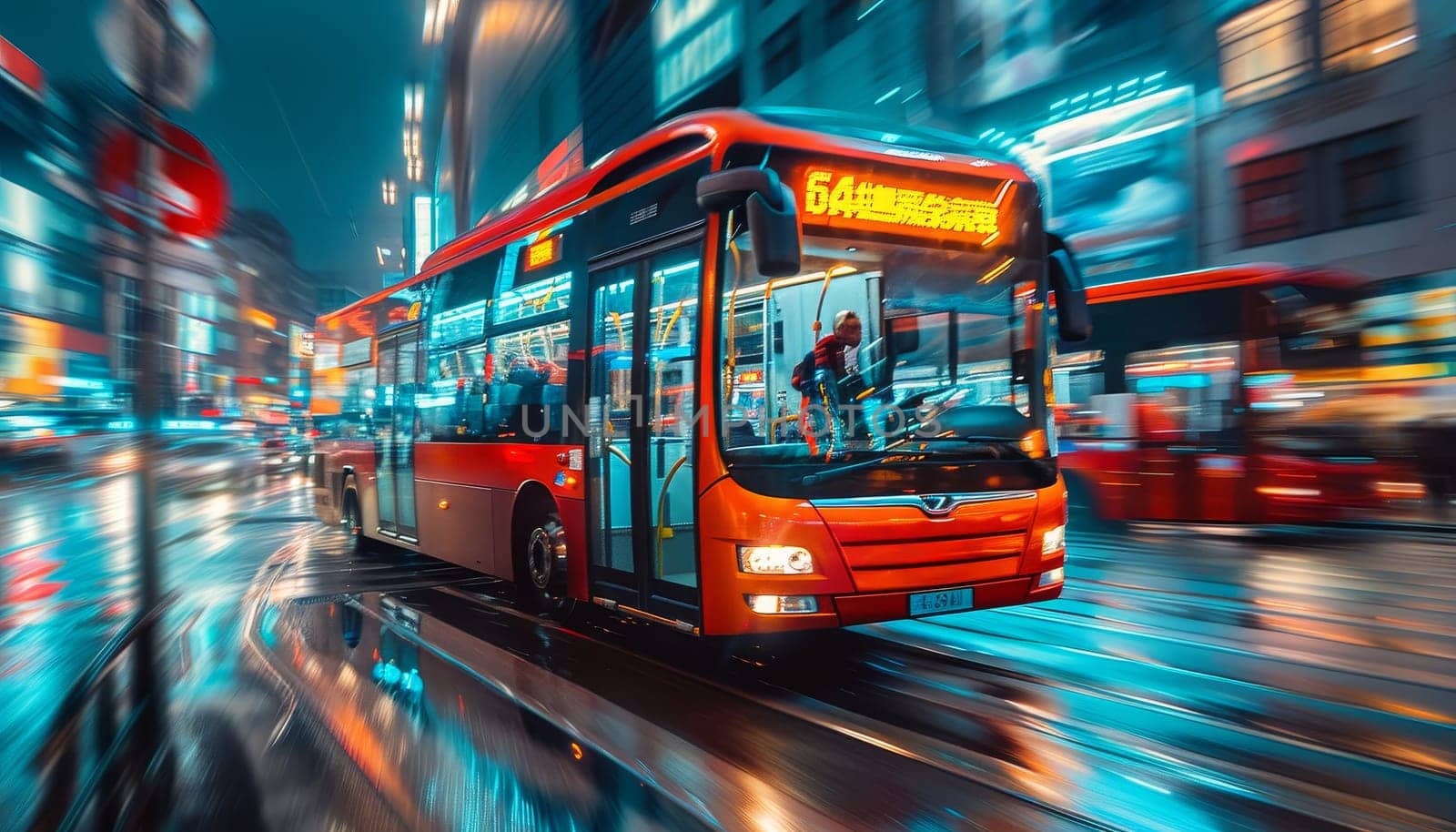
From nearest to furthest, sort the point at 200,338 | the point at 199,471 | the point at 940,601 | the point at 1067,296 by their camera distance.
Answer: the point at 940,601
the point at 1067,296
the point at 199,471
the point at 200,338

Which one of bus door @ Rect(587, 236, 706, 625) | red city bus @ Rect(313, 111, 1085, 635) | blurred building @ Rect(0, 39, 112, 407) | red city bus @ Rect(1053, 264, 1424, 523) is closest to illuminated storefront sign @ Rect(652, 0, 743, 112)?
blurred building @ Rect(0, 39, 112, 407)

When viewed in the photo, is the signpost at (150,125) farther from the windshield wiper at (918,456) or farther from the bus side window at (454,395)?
the windshield wiper at (918,456)

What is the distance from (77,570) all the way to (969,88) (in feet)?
80.3

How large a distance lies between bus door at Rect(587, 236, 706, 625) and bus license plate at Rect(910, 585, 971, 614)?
124cm

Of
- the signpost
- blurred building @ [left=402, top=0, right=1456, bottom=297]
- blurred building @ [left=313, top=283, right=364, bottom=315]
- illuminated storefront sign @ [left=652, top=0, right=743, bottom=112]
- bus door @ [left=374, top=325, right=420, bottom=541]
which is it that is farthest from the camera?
blurred building @ [left=313, top=283, right=364, bottom=315]

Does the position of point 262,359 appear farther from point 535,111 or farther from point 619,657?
point 619,657

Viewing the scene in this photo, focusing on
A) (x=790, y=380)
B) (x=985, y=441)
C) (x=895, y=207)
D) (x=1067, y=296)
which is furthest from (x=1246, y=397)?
(x=790, y=380)

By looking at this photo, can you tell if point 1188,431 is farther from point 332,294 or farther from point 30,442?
point 332,294

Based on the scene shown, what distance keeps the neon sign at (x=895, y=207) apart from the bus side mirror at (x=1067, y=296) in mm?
505

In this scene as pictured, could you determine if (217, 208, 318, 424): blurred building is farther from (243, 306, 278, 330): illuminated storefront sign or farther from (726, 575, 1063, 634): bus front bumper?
(726, 575, 1063, 634): bus front bumper

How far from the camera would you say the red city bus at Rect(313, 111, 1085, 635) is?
17.1 ft

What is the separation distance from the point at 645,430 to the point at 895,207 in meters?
2.04

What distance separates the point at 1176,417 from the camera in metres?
12.6

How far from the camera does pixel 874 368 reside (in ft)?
18.0
